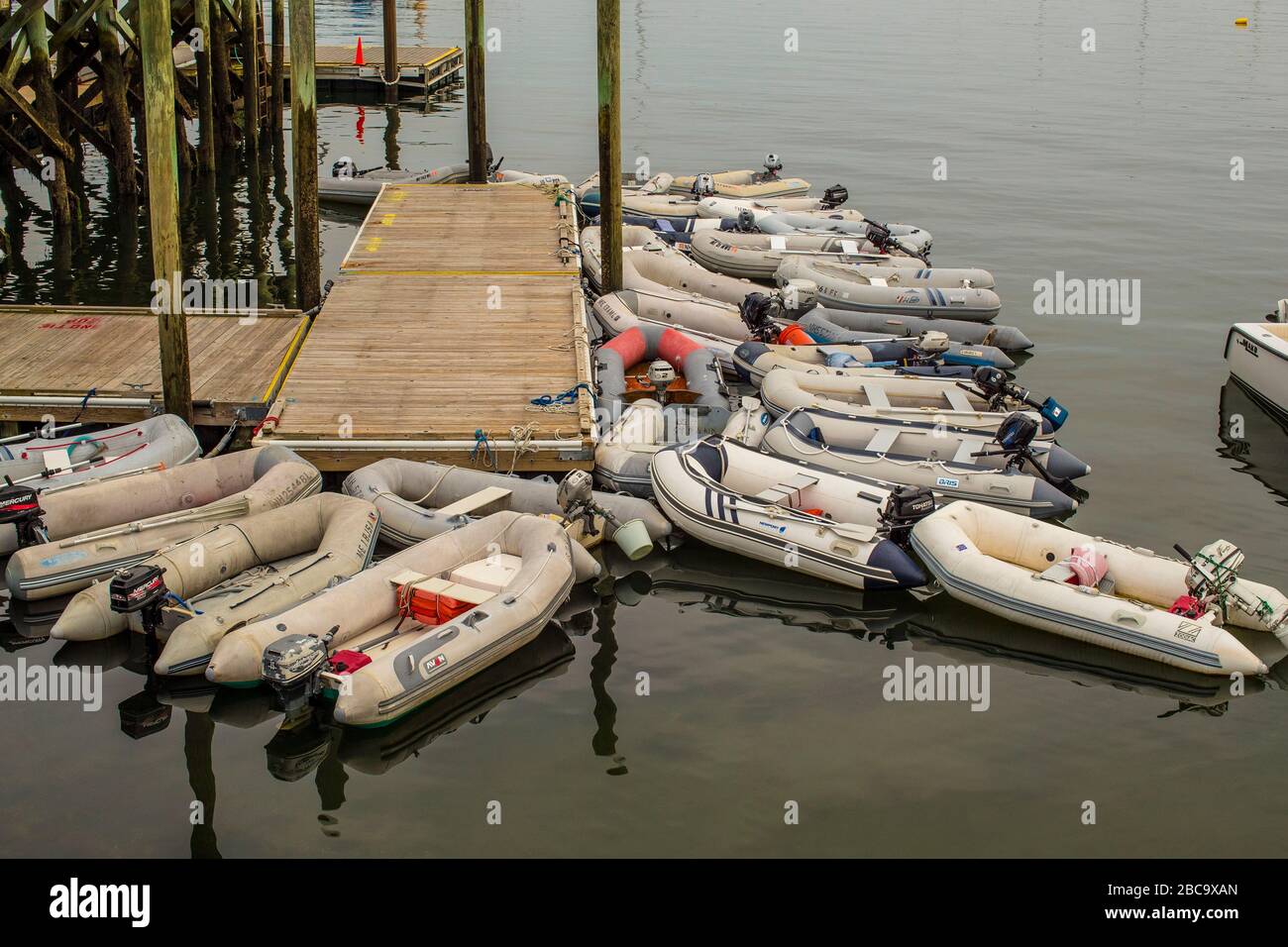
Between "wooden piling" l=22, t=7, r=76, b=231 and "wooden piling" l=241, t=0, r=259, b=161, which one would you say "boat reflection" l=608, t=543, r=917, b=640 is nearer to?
"wooden piling" l=22, t=7, r=76, b=231

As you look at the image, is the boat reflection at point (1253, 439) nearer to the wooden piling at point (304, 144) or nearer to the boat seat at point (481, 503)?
the boat seat at point (481, 503)

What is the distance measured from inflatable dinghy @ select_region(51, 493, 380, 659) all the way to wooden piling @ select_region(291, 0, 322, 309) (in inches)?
240

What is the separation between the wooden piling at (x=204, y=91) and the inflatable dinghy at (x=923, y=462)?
16.9 m

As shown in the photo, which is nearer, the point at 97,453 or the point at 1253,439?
the point at 97,453

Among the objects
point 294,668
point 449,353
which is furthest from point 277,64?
point 294,668

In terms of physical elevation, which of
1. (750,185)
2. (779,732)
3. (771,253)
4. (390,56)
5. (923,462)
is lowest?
(779,732)

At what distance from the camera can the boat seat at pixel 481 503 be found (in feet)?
38.6

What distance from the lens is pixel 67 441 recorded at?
12422 millimetres

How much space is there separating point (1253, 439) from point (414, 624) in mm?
11456

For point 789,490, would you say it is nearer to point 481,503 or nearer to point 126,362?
point 481,503

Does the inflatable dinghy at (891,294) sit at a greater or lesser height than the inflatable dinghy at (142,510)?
greater

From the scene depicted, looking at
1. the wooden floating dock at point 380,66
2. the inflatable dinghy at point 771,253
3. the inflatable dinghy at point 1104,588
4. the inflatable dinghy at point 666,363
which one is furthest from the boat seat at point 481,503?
the wooden floating dock at point 380,66

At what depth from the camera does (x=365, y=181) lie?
84.9ft
